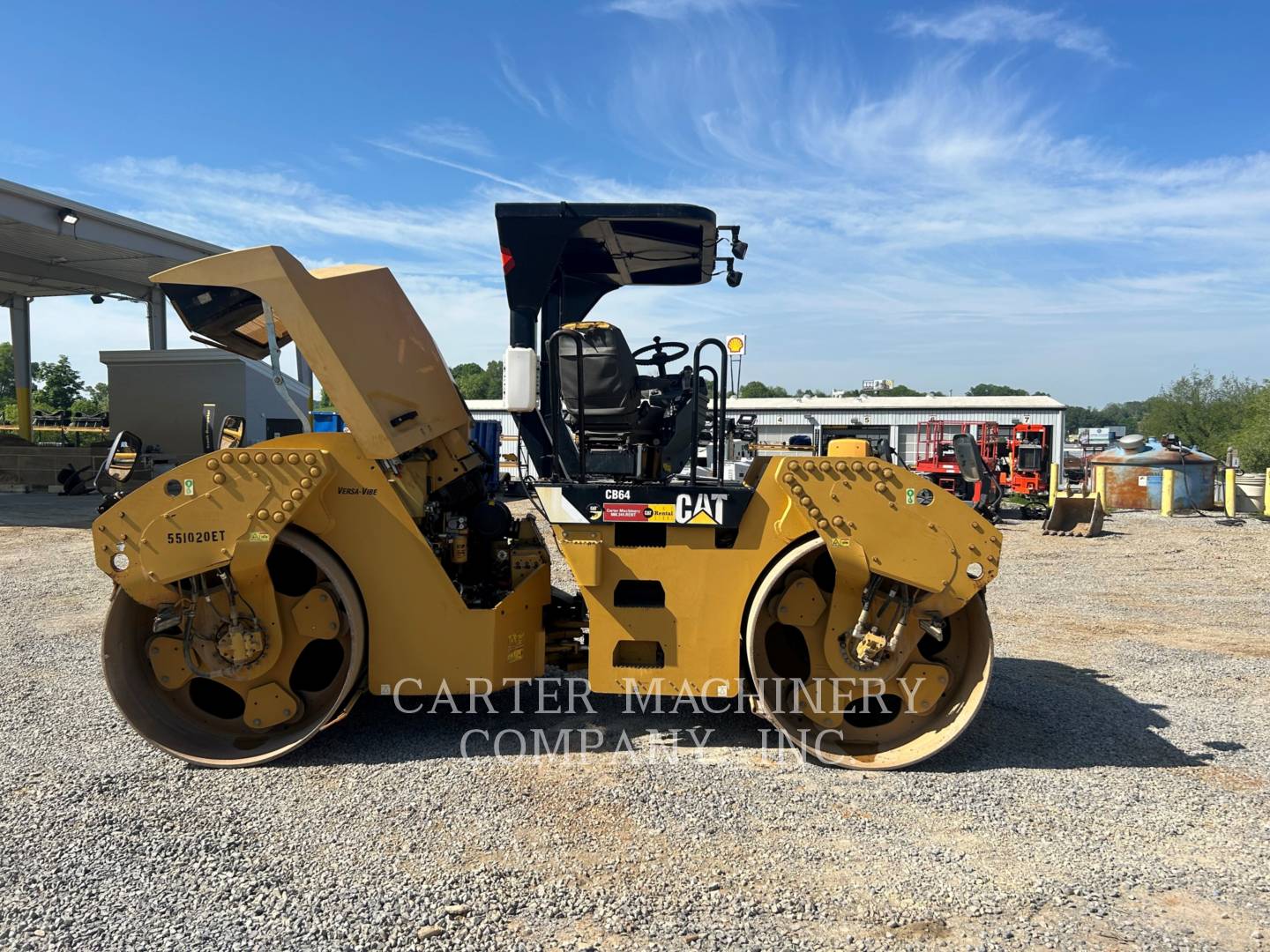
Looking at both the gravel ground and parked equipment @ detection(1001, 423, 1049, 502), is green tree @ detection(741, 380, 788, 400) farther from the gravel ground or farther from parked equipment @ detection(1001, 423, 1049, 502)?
the gravel ground

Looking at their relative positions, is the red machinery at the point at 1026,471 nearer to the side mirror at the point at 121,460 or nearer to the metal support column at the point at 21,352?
the side mirror at the point at 121,460

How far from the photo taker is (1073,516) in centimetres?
1494

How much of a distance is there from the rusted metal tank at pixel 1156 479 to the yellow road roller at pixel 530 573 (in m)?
18.1

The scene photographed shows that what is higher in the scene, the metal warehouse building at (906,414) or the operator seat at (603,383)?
the metal warehouse building at (906,414)

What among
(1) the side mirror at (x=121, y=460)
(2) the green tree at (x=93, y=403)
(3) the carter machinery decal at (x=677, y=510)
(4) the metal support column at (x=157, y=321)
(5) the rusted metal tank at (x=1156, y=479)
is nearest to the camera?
(3) the carter machinery decal at (x=677, y=510)

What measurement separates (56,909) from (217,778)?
102cm

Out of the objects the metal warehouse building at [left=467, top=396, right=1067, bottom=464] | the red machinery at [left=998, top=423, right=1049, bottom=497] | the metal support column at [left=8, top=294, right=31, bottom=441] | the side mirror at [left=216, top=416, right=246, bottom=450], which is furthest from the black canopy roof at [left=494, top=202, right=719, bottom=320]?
the metal support column at [left=8, top=294, right=31, bottom=441]

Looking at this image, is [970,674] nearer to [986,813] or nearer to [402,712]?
[986,813]

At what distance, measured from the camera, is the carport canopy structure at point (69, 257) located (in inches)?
696

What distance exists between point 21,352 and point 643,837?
34389 mm

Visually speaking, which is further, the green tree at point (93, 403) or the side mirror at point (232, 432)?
the green tree at point (93, 403)

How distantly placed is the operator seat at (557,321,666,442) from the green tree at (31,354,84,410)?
76.6 metres

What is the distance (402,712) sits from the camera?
468 cm

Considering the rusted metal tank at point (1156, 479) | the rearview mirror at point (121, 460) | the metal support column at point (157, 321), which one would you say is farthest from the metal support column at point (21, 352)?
the rusted metal tank at point (1156, 479)
